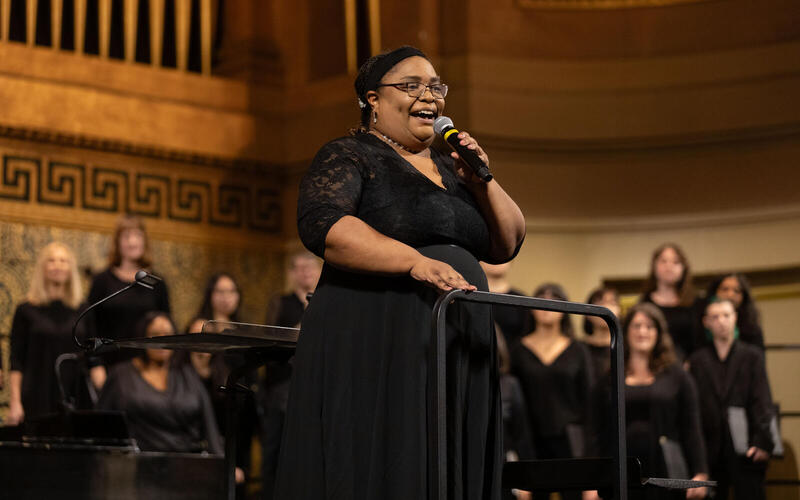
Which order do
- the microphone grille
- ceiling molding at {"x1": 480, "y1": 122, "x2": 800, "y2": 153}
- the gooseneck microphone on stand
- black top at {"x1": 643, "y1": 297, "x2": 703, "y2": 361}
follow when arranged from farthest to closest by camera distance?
ceiling molding at {"x1": 480, "y1": 122, "x2": 800, "y2": 153} → black top at {"x1": 643, "y1": 297, "x2": 703, "y2": 361} → the gooseneck microphone on stand → the microphone grille

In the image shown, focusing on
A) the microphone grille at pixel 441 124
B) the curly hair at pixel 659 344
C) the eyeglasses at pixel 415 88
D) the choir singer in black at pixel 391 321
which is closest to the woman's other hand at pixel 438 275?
the choir singer in black at pixel 391 321

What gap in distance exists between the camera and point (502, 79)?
8.08 metres

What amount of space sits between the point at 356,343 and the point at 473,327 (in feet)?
0.83

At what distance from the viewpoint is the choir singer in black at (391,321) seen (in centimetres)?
282

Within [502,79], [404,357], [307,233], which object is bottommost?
[404,357]

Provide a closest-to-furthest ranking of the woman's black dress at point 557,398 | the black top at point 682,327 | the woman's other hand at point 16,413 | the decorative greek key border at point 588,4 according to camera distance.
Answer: the woman's other hand at point 16,413
the woman's black dress at point 557,398
the black top at point 682,327
the decorative greek key border at point 588,4

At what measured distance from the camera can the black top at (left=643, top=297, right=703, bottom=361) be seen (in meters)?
6.43

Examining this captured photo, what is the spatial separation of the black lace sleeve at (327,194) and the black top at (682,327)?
3.74 m

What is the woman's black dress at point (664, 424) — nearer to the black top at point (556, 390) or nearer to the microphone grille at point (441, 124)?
the black top at point (556, 390)

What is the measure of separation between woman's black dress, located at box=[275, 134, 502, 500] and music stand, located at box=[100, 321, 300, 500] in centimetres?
15

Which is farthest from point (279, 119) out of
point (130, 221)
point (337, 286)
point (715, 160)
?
point (337, 286)

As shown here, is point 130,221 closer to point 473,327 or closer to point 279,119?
point 279,119

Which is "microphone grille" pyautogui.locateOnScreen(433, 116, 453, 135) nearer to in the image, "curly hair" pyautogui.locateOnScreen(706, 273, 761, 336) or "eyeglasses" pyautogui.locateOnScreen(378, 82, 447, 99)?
"eyeglasses" pyautogui.locateOnScreen(378, 82, 447, 99)

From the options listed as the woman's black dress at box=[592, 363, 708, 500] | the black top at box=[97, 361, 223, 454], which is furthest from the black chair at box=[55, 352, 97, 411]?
the woman's black dress at box=[592, 363, 708, 500]
